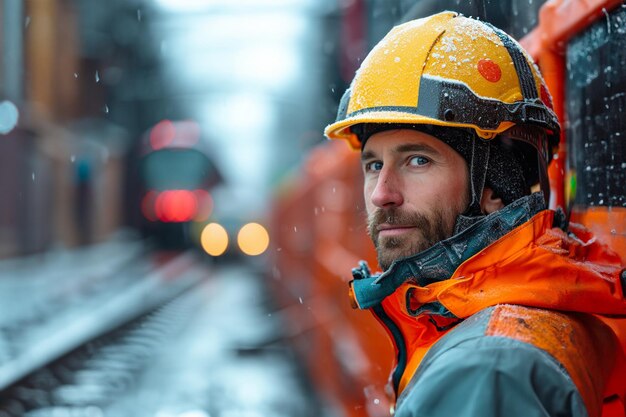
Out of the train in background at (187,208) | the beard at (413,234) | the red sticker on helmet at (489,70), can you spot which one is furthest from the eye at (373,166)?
the train in background at (187,208)

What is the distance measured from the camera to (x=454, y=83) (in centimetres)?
213

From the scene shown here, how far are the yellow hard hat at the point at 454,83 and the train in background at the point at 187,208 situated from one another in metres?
18.7

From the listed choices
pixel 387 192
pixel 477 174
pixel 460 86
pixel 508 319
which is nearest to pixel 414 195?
Result: pixel 387 192

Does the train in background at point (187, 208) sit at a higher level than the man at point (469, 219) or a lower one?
lower

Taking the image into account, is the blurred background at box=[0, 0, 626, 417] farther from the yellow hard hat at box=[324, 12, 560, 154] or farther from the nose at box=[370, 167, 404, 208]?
the nose at box=[370, 167, 404, 208]

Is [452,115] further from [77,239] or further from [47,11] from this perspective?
[77,239]

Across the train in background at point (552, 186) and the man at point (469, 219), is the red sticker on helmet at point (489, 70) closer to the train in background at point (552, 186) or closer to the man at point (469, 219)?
the man at point (469, 219)

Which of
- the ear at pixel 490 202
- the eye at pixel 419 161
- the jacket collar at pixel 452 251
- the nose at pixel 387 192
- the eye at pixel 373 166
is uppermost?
the eye at pixel 419 161

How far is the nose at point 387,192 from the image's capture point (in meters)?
2.18

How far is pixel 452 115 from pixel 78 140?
27.4 m

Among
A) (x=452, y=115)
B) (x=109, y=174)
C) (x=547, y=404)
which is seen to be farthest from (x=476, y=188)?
(x=109, y=174)

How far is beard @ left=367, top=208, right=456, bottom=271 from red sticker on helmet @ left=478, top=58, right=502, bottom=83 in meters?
0.40

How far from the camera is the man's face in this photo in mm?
2135

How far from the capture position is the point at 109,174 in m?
32.4
